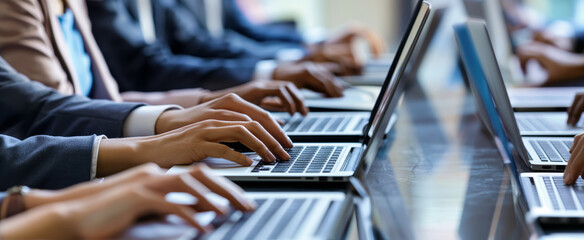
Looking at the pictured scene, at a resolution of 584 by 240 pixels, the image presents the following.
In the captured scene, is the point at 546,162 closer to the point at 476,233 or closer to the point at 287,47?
the point at 476,233

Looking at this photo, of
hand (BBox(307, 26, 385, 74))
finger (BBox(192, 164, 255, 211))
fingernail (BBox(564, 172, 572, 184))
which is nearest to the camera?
finger (BBox(192, 164, 255, 211))

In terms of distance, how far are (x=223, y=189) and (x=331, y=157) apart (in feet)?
0.90

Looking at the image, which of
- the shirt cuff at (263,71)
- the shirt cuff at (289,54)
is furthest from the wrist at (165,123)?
the shirt cuff at (289,54)

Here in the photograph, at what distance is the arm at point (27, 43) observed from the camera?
1.17m

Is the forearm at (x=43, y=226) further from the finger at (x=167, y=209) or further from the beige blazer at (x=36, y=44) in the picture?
the beige blazer at (x=36, y=44)

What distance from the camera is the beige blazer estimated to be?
1.17 meters

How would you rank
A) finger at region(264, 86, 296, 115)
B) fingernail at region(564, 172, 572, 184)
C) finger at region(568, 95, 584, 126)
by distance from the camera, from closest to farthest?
fingernail at region(564, 172, 572, 184) → finger at region(568, 95, 584, 126) → finger at region(264, 86, 296, 115)

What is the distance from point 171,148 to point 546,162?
48 cm

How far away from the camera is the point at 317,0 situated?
5.57 m

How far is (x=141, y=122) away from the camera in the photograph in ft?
3.24

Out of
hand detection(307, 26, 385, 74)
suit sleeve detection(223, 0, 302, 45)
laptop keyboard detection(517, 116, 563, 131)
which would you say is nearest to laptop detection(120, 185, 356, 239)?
laptop keyboard detection(517, 116, 563, 131)

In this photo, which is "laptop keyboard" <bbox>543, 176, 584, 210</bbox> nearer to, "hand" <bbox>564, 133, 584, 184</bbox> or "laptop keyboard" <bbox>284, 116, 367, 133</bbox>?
"hand" <bbox>564, 133, 584, 184</bbox>

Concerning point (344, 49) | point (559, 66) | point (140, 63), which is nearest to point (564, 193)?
point (559, 66)

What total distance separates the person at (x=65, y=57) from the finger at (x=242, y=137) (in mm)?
402
